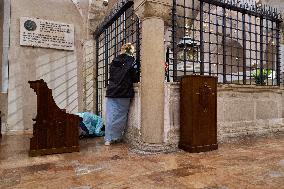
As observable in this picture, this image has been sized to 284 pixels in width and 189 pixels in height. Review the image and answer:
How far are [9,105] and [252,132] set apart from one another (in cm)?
609

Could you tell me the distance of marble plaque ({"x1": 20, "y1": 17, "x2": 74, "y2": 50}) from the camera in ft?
21.3

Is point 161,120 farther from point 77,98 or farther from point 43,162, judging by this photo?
point 77,98

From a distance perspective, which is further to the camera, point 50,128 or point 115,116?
point 115,116

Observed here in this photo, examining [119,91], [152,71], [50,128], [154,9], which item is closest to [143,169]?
[152,71]

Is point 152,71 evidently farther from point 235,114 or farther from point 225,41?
point 225,41

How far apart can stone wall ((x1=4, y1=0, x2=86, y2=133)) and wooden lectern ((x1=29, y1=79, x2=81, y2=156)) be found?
118 inches

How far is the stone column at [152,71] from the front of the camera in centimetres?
404

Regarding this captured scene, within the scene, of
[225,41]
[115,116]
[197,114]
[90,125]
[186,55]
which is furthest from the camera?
[186,55]

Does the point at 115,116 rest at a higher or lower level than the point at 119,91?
lower

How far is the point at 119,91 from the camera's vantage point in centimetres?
463

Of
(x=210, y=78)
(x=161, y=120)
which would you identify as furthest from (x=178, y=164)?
(x=210, y=78)

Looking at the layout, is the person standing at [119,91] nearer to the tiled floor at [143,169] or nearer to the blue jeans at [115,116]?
the blue jeans at [115,116]

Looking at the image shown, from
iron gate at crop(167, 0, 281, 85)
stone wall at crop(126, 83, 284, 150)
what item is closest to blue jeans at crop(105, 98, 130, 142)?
stone wall at crop(126, 83, 284, 150)

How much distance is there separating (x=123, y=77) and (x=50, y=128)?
1579 millimetres
